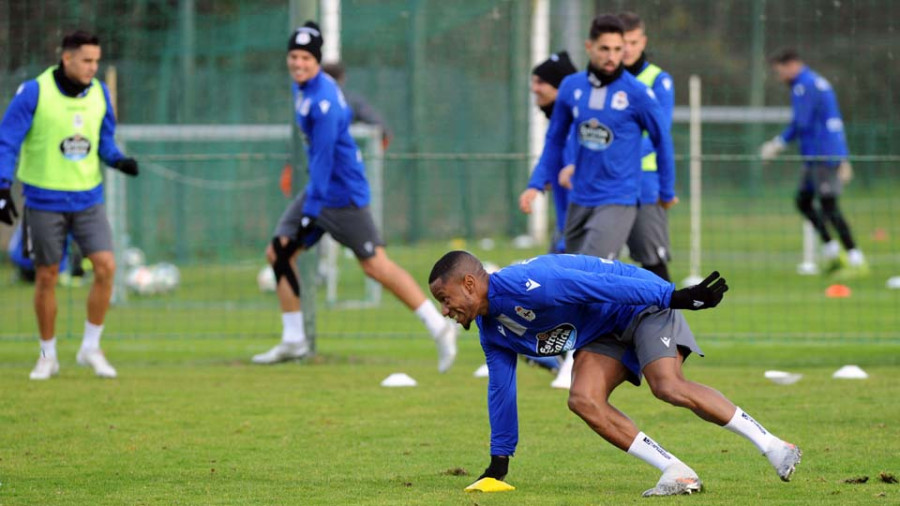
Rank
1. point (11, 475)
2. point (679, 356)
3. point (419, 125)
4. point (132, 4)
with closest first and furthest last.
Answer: point (679, 356)
point (11, 475)
point (132, 4)
point (419, 125)

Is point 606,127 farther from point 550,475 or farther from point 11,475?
point 11,475

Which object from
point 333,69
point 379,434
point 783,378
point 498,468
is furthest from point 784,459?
point 333,69

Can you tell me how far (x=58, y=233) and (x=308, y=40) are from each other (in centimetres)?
221

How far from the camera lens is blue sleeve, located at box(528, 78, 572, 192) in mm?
9797

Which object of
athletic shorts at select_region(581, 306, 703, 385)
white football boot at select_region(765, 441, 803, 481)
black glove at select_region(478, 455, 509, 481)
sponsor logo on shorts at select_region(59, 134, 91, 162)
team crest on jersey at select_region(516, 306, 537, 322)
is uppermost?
sponsor logo on shorts at select_region(59, 134, 91, 162)

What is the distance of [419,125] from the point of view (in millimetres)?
20891

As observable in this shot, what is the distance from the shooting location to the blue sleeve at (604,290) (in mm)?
6449

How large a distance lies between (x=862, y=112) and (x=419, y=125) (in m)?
6.11

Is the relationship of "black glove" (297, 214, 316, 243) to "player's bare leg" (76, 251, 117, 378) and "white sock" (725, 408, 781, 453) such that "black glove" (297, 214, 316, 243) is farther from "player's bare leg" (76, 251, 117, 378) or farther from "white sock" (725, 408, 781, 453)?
"white sock" (725, 408, 781, 453)

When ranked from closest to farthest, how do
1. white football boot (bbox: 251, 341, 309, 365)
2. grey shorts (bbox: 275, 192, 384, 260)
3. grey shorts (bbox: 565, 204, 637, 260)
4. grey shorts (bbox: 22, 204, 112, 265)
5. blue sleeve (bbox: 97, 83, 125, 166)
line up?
grey shorts (bbox: 565, 204, 637, 260) → grey shorts (bbox: 22, 204, 112, 265) → blue sleeve (bbox: 97, 83, 125, 166) → grey shorts (bbox: 275, 192, 384, 260) → white football boot (bbox: 251, 341, 309, 365)

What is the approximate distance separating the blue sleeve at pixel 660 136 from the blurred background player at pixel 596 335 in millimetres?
2907

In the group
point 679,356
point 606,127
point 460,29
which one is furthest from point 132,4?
point 679,356

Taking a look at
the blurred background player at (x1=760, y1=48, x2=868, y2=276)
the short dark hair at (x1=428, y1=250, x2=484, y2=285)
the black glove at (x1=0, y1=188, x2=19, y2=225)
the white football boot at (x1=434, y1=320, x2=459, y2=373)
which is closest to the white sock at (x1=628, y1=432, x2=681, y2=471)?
the short dark hair at (x1=428, y1=250, x2=484, y2=285)

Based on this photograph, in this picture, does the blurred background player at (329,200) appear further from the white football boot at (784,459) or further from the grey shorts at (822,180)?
the grey shorts at (822,180)
